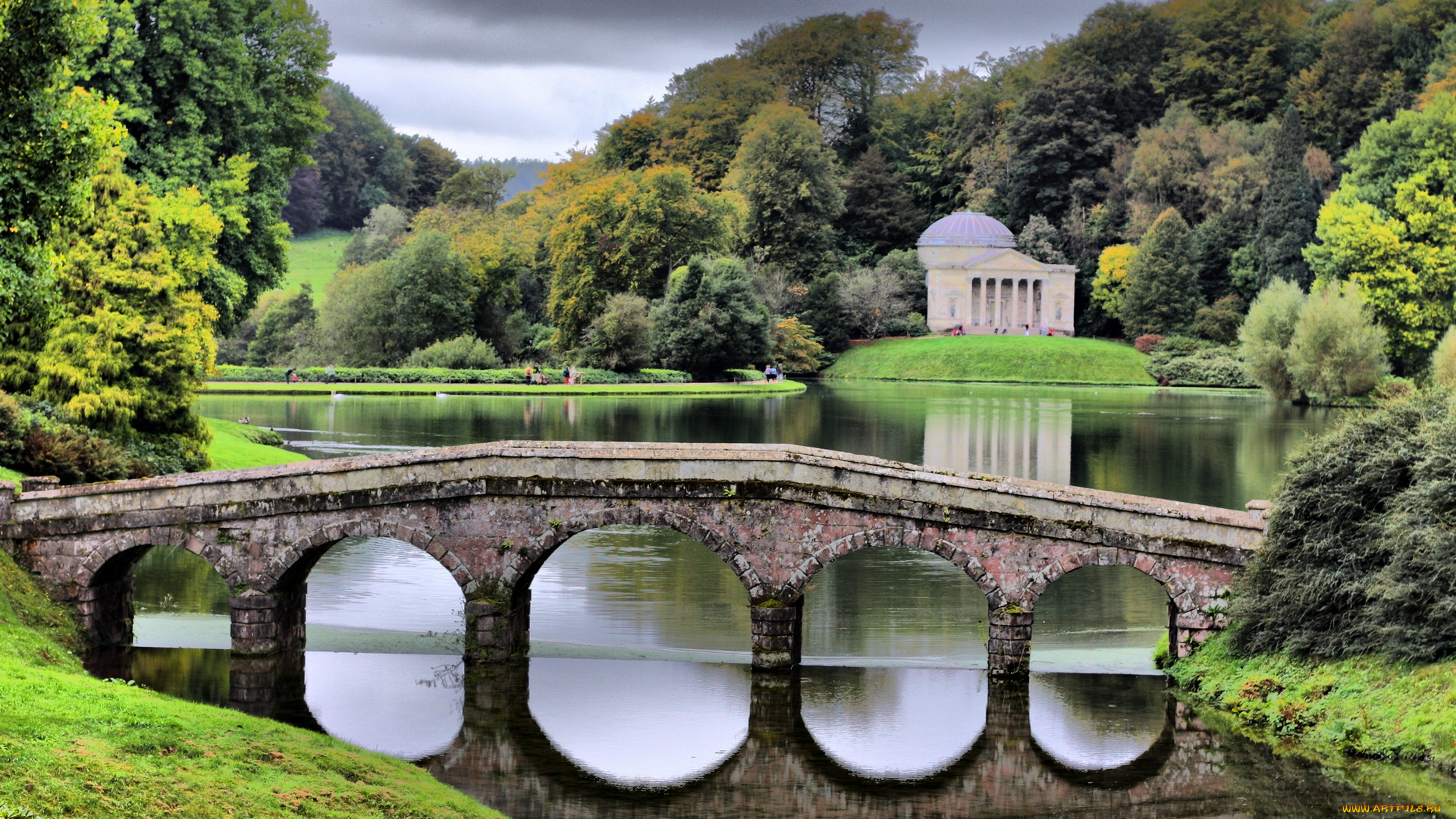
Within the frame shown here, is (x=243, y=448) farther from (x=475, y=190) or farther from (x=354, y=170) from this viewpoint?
(x=354, y=170)

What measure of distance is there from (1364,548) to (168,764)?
16.9 metres

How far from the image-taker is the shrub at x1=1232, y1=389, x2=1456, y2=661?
20438mm

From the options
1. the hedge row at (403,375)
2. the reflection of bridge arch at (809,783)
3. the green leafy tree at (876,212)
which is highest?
the green leafy tree at (876,212)

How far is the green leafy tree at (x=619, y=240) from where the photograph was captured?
10019cm

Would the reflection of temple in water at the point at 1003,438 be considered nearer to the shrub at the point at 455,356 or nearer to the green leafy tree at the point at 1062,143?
the shrub at the point at 455,356

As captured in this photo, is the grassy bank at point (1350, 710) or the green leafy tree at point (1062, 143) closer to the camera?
the grassy bank at point (1350, 710)

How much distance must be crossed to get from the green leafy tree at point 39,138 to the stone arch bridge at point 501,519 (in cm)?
437

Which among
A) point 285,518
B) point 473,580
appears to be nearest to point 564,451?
point 473,580

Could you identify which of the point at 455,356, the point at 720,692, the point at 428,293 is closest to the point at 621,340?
the point at 455,356

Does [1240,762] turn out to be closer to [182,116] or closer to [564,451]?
[564,451]

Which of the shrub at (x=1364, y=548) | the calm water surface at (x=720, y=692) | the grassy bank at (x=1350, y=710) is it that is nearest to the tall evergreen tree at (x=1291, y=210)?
the calm water surface at (x=720, y=692)

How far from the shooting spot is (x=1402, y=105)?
370ft

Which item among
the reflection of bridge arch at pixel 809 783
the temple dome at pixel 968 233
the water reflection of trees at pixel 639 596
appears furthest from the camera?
the temple dome at pixel 968 233

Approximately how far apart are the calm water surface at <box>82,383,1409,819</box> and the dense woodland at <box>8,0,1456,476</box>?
283 inches
